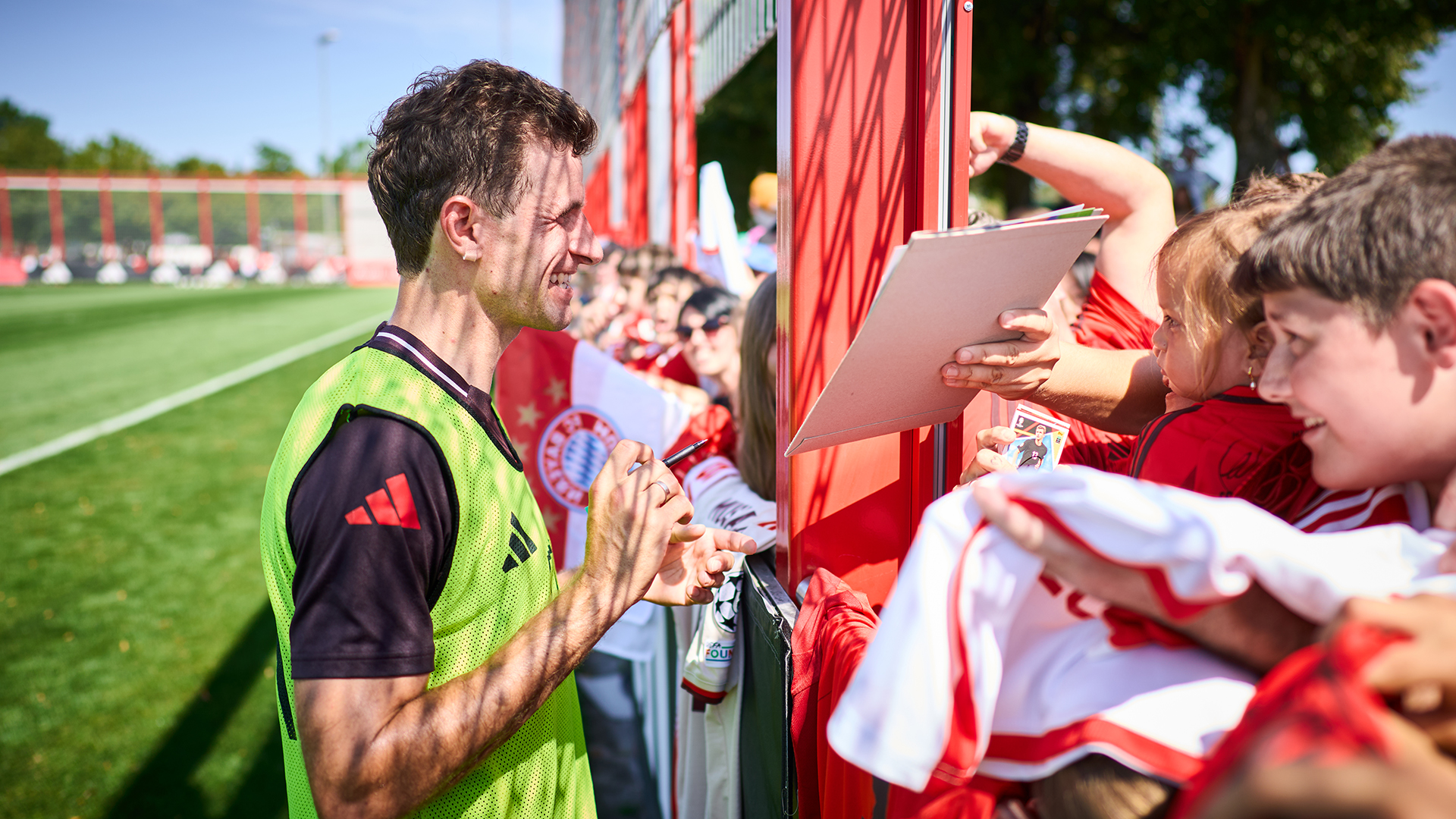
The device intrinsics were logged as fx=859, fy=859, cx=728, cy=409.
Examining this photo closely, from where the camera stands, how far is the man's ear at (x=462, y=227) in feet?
5.02

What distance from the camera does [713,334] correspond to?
12.2ft

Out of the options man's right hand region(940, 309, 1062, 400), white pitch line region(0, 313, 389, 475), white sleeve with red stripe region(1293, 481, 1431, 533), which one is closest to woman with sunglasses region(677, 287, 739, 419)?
man's right hand region(940, 309, 1062, 400)

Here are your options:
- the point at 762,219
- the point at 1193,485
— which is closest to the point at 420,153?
the point at 1193,485

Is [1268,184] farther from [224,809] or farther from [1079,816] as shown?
[224,809]

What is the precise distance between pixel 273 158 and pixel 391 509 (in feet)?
307

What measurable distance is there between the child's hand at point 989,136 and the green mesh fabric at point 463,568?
1.27m

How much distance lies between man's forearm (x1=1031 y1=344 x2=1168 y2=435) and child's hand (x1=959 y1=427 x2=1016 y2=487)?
0.09m

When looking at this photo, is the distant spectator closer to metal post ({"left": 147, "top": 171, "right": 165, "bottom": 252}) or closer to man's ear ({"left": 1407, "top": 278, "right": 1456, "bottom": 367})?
man's ear ({"left": 1407, "top": 278, "right": 1456, "bottom": 367})

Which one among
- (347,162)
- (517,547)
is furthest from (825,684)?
(347,162)

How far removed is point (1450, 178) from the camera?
776 millimetres

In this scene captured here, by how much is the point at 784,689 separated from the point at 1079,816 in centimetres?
80

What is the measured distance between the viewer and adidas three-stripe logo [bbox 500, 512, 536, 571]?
1484mm

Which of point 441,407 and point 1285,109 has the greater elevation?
point 1285,109

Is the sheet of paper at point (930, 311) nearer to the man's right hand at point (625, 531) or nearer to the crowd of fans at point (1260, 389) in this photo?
the crowd of fans at point (1260, 389)
